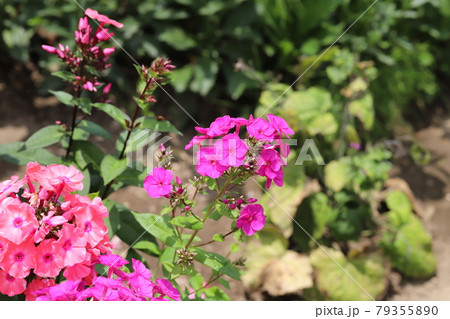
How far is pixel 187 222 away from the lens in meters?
1.66

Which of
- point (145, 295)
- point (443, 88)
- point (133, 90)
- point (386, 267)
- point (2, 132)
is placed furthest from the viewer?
point (443, 88)

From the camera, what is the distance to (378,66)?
4.81 metres

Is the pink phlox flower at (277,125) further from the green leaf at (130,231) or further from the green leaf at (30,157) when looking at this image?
the green leaf at (30,157)

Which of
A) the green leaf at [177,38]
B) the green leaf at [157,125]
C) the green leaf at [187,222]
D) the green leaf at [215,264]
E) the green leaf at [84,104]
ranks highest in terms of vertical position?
the green leaf at [84,104]

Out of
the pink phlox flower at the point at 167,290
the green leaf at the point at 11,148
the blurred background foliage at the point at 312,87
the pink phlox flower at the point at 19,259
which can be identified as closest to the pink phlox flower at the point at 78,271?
the pink phlox flower at the point at 19,259

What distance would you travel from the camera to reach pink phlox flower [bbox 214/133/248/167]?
1424 mm

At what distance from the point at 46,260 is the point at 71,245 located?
0.27 ft

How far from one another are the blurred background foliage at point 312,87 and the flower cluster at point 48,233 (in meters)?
1.94

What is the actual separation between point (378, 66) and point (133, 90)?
234cm

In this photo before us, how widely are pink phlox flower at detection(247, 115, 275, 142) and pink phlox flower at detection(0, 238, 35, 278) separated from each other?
2.29ft

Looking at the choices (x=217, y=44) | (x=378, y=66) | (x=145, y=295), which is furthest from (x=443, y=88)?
(x=145, y=295)

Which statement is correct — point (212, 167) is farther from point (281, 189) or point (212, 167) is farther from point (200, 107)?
point (200, 107)

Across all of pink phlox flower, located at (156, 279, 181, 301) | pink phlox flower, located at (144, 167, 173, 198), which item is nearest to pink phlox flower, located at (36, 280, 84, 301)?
pink phlox flower, located at (156, 279, 181, 301)

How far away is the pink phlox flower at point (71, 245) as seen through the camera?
137 cm
